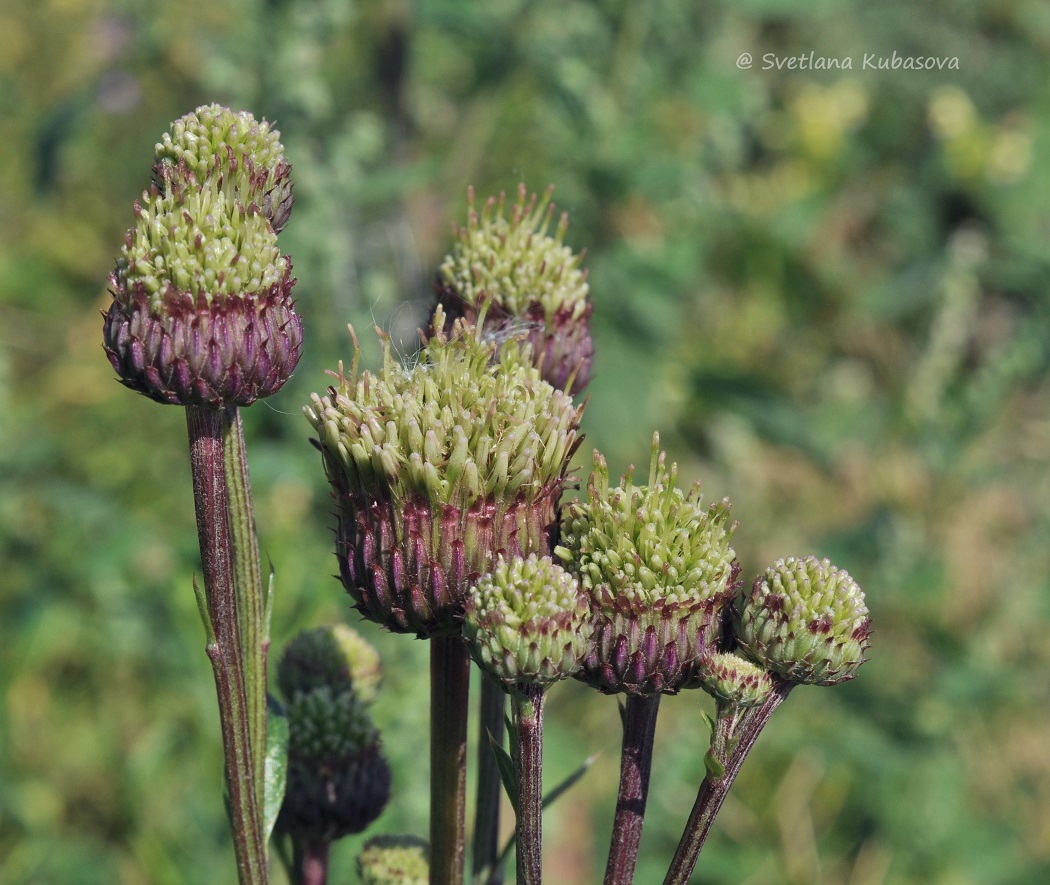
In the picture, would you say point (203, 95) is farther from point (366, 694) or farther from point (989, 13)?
point (989, 13)

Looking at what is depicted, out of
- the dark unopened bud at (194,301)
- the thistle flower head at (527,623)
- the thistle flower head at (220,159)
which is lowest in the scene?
the thistle flower head at (527,623)

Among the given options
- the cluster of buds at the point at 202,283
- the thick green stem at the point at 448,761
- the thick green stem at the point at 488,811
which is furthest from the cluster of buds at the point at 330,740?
the cluster of buds at the point at 202,283

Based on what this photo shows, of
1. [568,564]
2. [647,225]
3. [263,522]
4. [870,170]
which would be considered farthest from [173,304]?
[870,170]

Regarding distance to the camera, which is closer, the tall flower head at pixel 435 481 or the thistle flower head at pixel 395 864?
the tall flower head at pixel 435 481

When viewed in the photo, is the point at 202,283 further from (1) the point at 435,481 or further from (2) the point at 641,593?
(2) the point at 641,593

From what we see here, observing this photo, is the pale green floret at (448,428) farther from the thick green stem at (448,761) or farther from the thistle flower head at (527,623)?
the thick green stem at (448,761)

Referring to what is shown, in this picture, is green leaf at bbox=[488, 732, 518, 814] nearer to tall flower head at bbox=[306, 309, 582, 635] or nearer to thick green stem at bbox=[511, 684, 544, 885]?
thick green stem at bbox=[511, 684, 544, 885]
